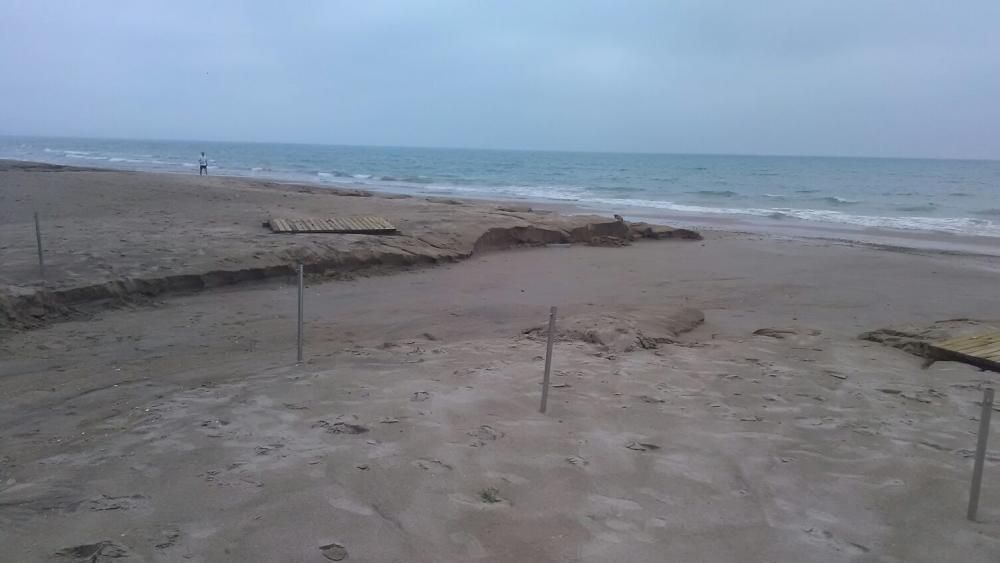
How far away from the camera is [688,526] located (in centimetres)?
306

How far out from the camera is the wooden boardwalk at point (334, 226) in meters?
10.5

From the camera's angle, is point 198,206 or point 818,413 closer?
point 818,413

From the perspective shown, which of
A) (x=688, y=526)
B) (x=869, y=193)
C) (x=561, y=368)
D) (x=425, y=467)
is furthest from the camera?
(x=869, y=193)

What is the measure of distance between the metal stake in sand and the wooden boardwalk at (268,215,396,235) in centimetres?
893

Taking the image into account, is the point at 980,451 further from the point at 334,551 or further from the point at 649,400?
the point at 334,551

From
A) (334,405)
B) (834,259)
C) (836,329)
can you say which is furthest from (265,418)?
(834,259)

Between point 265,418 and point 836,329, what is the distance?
596 centimetres

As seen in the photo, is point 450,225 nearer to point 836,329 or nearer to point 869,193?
point 836,329

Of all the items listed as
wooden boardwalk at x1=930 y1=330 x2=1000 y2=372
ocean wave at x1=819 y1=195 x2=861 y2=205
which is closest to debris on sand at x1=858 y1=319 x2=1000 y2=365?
wooden boardwalk at x1=930 y1=330 x2=1000 y2=372

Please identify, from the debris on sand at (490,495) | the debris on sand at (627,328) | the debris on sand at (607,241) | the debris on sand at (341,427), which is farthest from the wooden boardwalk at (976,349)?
the debris on sand at (607,241)

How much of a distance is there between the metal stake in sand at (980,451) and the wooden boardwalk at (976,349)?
287 centimetres

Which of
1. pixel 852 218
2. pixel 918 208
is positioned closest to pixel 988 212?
pixel 918 208

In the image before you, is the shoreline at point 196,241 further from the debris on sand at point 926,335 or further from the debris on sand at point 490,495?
the debris on sand at point 926,335

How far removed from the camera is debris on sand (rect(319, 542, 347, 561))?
2.68 m
